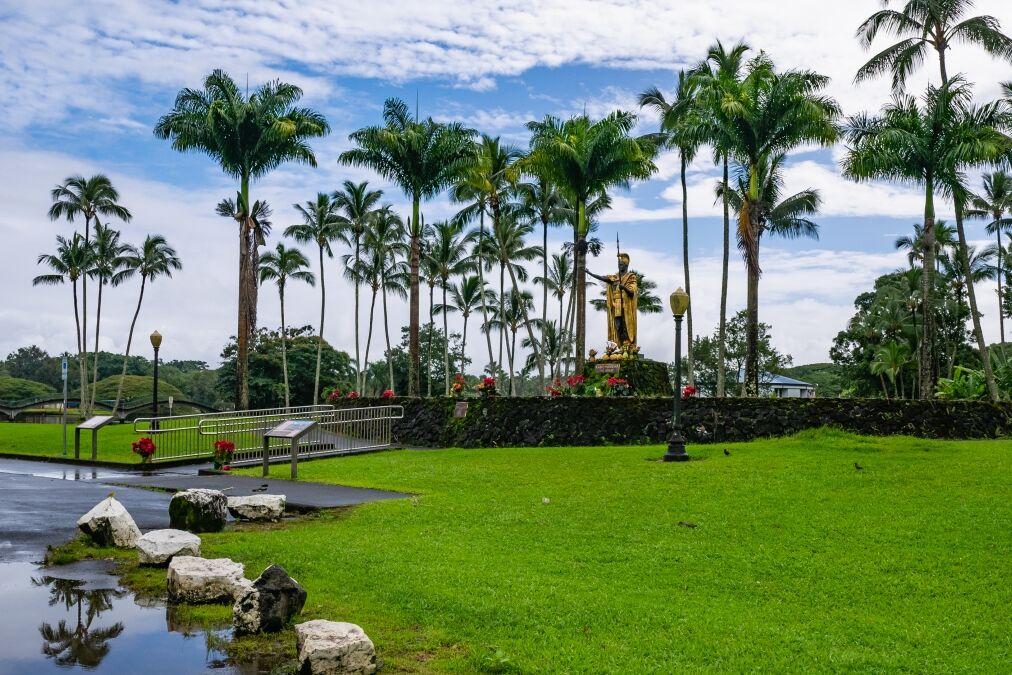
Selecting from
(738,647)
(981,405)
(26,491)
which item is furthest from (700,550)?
(981,405)

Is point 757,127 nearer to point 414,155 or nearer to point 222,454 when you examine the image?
point 414,155

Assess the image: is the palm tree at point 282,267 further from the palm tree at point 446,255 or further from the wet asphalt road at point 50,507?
the wet asphalt road at point 50,507

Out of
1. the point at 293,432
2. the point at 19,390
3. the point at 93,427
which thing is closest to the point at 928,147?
the point at 293,432

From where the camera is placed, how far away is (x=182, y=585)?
772 cm

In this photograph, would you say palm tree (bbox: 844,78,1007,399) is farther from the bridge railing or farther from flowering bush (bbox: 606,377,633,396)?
the bridge railing

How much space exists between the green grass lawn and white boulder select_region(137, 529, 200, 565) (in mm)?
13771

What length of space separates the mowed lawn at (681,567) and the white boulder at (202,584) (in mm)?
706

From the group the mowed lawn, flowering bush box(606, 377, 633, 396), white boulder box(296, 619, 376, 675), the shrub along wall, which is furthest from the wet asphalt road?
flowering bush box(606, 377, 633, 396)

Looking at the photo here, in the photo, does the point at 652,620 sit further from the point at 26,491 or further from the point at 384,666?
the point at 26,491

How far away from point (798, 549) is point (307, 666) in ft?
19.0

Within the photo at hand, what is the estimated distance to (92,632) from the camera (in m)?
6.88

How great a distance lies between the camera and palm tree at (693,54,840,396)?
2714 cm

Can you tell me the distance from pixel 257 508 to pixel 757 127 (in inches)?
831

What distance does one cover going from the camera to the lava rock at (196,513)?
10.9 m
